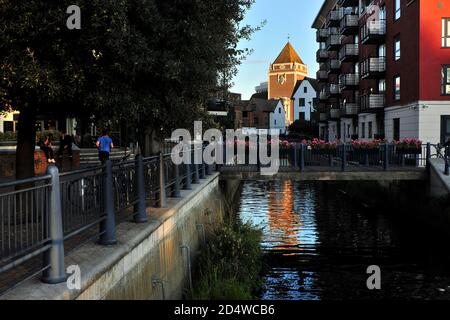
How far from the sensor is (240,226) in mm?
13734

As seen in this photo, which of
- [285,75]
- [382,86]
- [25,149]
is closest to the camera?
[25,149]

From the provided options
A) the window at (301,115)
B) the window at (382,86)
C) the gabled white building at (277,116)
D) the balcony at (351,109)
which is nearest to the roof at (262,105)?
the gabled white building at (277,116)

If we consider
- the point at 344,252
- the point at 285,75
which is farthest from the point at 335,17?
the point at 285,75

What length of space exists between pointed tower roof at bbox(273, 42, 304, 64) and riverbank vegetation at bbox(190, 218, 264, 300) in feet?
453

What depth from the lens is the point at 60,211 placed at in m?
4.93

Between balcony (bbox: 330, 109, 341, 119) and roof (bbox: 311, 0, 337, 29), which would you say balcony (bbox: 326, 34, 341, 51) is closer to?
roof (bbox: 311, 0, 337, 29)

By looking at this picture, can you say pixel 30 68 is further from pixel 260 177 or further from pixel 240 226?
pixel 260 177

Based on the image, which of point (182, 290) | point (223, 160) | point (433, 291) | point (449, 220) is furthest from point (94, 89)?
point (223, 160)

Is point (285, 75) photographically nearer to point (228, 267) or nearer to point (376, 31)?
point (376, 31)

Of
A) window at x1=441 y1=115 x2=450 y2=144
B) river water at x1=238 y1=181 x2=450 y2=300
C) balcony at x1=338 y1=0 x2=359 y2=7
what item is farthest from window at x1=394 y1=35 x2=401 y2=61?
balcony at x1=338 y1=0 x2=359 y2=7

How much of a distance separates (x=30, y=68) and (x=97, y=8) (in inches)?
45.5

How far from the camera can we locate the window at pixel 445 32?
28.7 m

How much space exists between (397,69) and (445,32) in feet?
15.1

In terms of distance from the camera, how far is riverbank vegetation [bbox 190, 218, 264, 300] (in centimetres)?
870
